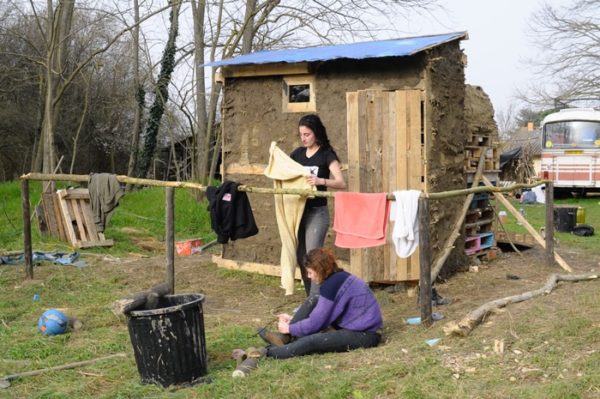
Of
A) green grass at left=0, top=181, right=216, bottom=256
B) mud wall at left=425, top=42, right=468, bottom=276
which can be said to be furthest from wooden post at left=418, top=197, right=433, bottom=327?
green grass at left=0, top=181, right=216, bottom=256

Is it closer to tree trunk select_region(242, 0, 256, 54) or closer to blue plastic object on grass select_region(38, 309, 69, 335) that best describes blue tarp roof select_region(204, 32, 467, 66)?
blue plastic object on grass select_region(38, 309, 69, 335)

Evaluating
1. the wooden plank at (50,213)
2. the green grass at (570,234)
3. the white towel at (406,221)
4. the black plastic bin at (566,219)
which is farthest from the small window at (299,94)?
the black plastic bin at (566,219)

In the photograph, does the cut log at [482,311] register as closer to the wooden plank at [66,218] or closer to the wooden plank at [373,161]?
the wooden plank at [373,161]

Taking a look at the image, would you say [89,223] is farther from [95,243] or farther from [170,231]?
[170,231]

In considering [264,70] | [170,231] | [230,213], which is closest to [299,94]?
[264,70]

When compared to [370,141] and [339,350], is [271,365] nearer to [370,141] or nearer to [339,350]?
[339,350]

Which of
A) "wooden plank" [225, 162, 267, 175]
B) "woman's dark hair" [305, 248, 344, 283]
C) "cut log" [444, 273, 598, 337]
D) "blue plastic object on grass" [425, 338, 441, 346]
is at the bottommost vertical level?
"blue plastic object on grass" [425, 338, 441, 346]

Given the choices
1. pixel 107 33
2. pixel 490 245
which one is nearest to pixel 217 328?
pixel 490 245

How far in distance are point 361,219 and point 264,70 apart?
152 inches

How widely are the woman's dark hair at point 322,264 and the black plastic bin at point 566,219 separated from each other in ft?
35.2

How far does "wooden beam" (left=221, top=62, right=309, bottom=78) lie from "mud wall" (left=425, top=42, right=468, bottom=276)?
5.88 feet

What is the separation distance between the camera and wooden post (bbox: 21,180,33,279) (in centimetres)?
878

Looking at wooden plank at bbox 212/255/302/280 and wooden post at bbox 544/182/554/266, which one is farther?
wooden plank at bbox 212/255/302/280

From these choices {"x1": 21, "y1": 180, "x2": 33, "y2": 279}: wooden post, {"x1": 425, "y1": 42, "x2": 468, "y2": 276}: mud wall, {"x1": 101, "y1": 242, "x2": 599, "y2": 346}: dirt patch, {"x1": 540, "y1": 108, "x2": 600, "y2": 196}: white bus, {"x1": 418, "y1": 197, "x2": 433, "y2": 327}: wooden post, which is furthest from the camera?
A: {"x1": 540, "y1": 108, "x2": 600, "y2": 196}: white bus
